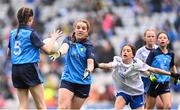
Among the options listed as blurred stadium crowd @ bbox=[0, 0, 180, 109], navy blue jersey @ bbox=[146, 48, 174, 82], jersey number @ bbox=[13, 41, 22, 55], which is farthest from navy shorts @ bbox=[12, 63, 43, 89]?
blurred stadium crowd @ bbox=[0, 0, 180, 109]

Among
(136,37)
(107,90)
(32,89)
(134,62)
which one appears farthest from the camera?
(136,37)

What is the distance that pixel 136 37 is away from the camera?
2491 centimetres

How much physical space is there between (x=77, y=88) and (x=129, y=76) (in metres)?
1.25

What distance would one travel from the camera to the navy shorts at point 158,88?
15.5 metres

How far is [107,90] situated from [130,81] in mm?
9414

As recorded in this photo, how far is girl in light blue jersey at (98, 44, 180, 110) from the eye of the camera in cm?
1370

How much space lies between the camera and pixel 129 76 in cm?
1385

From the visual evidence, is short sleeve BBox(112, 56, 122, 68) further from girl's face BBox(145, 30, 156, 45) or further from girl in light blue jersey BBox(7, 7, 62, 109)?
girl's face BBox(145, 30, 156, 45)

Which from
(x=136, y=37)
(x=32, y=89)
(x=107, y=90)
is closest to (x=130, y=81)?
(x=32, y=89)

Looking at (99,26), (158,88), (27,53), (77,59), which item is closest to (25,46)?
(27,53)

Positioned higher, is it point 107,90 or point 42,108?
point 42,108

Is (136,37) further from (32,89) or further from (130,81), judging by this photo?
(32,89)

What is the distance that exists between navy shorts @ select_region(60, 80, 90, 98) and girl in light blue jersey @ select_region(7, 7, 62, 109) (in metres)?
0.53

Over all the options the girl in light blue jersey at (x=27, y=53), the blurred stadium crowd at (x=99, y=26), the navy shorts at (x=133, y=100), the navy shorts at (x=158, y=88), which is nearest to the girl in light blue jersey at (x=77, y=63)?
the girl in light blue jersey at (x=27, y=53)
